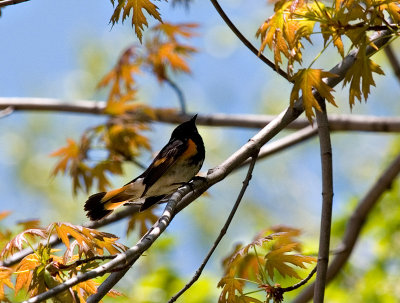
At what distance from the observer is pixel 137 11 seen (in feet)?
7.26

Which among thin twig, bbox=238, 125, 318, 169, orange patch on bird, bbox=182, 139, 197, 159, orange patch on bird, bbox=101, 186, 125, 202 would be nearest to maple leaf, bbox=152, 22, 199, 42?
thin twig, bbox=238, 125, 318, 169

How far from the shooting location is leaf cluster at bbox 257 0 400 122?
2.15 meters

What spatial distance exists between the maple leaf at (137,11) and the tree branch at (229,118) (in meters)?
2.37

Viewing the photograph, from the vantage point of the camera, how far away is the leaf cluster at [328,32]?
215 cm

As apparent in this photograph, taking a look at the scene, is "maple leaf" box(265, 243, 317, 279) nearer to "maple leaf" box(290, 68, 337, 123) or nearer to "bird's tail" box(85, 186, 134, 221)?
"maple leaf" box(290, 68, 337, 123)

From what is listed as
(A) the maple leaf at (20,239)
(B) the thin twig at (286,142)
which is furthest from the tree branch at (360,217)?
(A) the maple leaf at (20,239)

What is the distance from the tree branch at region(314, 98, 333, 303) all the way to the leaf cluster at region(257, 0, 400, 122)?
0.30 metres

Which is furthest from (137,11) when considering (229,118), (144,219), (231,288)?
(229,118)

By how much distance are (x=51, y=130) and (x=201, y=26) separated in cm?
777

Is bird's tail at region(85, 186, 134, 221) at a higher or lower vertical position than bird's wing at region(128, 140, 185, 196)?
lower

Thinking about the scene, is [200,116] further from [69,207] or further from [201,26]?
[69,207]

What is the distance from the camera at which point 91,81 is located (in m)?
11.9

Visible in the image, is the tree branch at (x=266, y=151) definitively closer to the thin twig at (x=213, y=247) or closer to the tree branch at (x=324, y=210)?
the tree branch at (x=324, y=210)

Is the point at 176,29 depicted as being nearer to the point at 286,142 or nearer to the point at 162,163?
the point at 286,142
